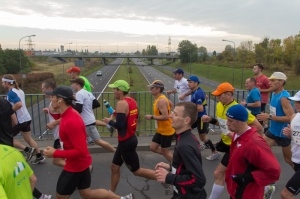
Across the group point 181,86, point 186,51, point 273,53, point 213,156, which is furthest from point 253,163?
point 186,51

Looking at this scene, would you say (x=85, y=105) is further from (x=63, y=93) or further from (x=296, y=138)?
(x=296, y=138)

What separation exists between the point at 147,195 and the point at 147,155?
1.99 meters

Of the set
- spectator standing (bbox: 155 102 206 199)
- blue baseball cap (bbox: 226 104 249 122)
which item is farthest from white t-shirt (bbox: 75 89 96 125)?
blue baseball cap (bbox: 226 104 249 122)

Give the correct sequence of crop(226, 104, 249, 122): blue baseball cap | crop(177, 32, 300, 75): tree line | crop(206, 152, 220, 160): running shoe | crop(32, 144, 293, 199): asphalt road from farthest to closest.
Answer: crop(177, 32, 300, 75): tree line → crop(206, 152, 220, 160): running shoe → crop(32, 144, 293, 199): asphalt road → crop(226, 104, 249, 122): blue baseball cap

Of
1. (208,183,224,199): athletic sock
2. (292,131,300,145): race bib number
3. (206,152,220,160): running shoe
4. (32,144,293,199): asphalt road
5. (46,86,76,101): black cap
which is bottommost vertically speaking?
(32,144,293,199): asphalt road

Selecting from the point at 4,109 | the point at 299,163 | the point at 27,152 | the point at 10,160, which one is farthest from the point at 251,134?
the point at 27,152

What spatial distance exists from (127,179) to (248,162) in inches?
118

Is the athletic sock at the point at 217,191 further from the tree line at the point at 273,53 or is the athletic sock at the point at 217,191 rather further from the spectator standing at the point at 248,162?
the tree line at the point at 273,53

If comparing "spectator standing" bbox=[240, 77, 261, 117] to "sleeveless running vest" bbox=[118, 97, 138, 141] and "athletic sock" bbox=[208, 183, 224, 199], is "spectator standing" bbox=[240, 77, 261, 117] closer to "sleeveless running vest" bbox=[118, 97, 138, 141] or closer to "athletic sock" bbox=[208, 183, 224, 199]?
"athletic sock" bbox=[208, 183, 224, 199]

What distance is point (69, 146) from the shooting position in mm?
3787

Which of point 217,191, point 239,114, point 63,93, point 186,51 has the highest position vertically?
point 186,51

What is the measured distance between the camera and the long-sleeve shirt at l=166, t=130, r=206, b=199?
288 centimetres

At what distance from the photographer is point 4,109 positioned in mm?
3994

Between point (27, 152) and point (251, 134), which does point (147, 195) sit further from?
point (27, 152)
